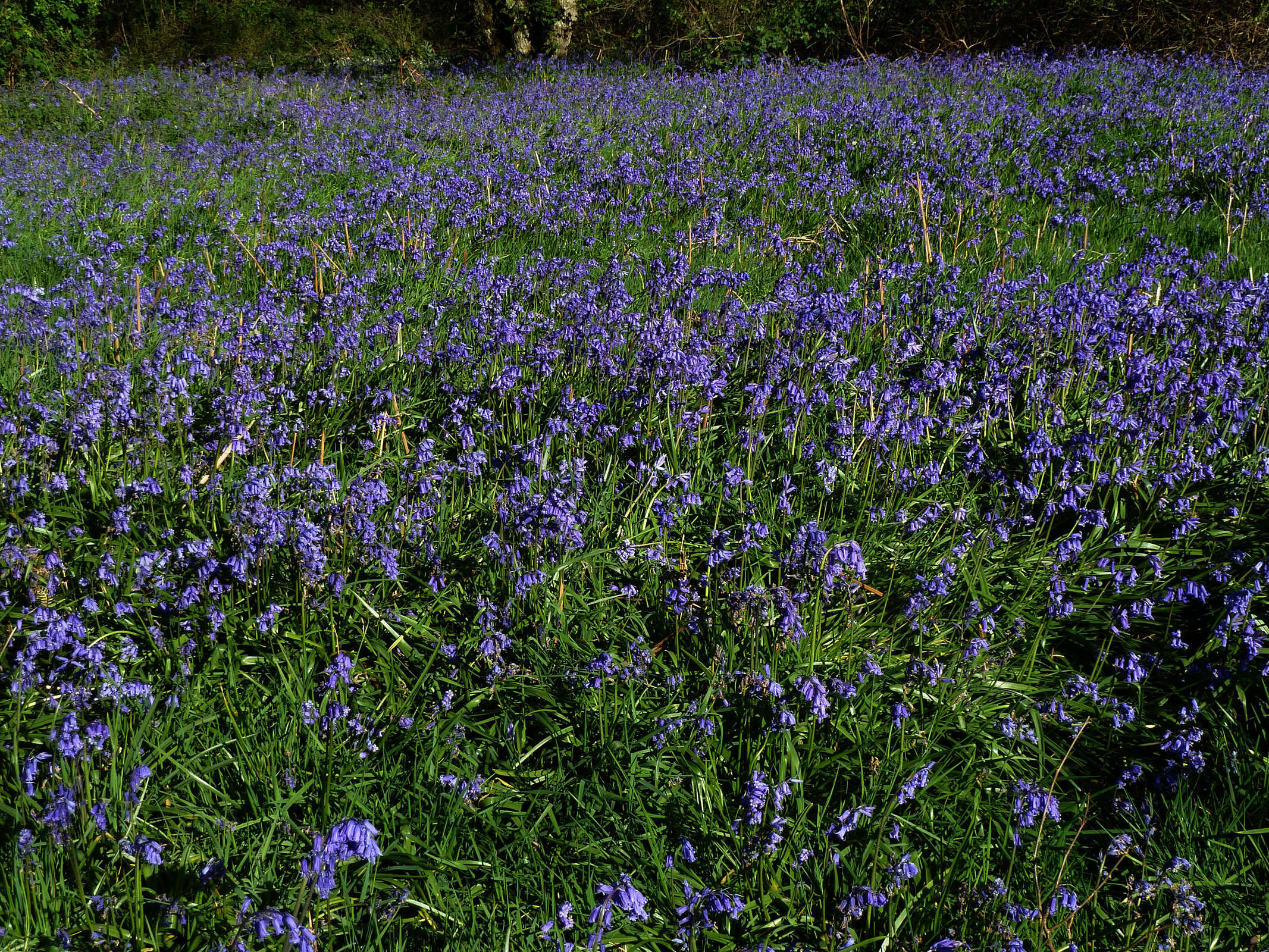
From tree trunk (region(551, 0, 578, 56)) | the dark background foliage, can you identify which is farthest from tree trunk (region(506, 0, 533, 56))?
tree trunk (region(551, 0, 578, 56))

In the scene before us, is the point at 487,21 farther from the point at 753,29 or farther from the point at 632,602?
the point at 632,602

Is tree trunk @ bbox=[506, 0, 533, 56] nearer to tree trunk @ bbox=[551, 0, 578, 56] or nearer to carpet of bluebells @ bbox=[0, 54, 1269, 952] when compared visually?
tree trunk @ bbox=[551, 0, 578, 56]

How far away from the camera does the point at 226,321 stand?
4184 mm

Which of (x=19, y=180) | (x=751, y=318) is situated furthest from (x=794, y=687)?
(x=19, y=180)

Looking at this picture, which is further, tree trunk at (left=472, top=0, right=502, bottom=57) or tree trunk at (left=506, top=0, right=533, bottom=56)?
tree trunk at (left=472, top=0, right=502, bottom=57)

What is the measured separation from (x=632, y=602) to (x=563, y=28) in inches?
631

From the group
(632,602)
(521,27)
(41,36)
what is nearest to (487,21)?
(521,27)

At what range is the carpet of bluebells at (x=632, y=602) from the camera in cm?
200

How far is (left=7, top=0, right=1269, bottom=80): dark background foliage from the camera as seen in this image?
13.9 meters

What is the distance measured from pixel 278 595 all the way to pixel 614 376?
1669 millimetres

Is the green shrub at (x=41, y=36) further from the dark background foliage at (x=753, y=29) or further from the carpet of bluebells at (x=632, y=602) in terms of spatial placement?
the carpet of bluebells at (x=632, y=602)

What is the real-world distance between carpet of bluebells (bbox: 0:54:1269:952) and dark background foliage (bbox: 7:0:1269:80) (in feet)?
36.3

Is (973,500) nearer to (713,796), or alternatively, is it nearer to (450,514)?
(713,796)

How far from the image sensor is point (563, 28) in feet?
53.3
